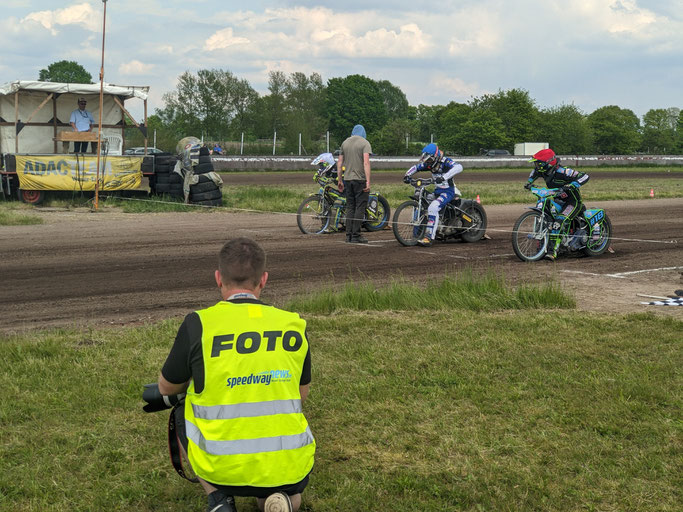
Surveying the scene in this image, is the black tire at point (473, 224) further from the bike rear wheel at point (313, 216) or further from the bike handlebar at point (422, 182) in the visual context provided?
the bike rear wheel at point (313, 216)

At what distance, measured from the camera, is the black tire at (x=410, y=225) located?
13219 mm

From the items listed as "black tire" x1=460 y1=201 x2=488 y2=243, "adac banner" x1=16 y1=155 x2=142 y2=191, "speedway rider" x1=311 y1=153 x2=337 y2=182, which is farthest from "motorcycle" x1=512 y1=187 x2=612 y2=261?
"adac banner" x1=16 y1=155 x2=142 y2=191

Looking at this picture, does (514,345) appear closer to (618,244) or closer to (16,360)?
(16,360)

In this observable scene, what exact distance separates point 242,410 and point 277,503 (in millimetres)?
412

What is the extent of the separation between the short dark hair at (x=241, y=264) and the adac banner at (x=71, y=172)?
17425 mm

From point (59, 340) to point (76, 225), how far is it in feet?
32.1

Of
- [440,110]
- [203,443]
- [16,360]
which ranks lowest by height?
[16,360]

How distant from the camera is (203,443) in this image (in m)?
3.24

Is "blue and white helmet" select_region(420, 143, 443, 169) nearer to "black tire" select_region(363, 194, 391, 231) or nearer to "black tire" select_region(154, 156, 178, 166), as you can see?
"black tire" select_region(363, 194, 391, 231)

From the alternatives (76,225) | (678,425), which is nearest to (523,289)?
(678,425)

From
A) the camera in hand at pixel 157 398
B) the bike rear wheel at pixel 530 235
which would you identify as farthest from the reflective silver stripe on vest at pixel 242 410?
the bike rear wheel at pixel 530 235

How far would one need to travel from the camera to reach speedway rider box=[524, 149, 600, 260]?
1163 centimetres

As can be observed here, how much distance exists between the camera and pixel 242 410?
321 centimetres

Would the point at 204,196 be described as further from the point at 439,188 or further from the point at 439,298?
the point at 439,298
